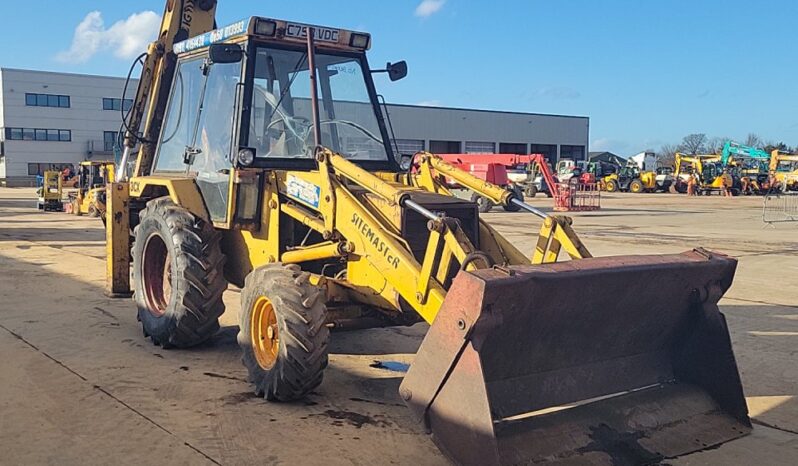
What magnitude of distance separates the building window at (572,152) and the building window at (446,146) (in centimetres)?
1218

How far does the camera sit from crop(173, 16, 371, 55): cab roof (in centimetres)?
618

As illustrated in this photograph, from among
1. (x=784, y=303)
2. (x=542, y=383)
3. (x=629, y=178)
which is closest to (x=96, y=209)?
(x=784, y=303)

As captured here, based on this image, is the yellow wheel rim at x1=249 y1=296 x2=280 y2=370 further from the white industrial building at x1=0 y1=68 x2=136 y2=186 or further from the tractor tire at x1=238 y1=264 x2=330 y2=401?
the white industrial building at x1=0 y1=68 x2=136 y2=186

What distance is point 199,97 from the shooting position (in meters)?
6.89

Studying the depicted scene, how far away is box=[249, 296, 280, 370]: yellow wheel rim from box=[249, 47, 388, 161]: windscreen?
1400 mm

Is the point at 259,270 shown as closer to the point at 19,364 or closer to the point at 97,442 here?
the point at 97,442

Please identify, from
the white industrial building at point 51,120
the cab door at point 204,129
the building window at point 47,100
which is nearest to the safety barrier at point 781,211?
the cab door at point 204,129

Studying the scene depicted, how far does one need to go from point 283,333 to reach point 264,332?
0.58 metres

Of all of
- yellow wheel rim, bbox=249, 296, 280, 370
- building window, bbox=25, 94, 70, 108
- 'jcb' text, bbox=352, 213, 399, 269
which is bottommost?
yellow wheel rim, bbox=249, 296, 280, 370

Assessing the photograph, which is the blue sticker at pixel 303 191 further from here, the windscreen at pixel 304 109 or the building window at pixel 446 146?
the building window at pixel 446 146

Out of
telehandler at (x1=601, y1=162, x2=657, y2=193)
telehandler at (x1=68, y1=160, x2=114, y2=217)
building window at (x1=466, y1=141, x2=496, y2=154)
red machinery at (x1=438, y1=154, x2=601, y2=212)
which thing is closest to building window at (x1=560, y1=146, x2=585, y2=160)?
building window at (x1=466, y1=141, x2=496, y2=154)

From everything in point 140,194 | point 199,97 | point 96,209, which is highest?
point 199,97

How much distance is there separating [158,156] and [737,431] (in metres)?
5.69

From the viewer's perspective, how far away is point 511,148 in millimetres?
68125
